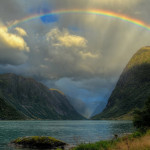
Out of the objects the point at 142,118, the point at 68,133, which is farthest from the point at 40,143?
the point at 68,133

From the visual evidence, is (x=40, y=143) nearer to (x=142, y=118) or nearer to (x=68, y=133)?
(x=142, y=118)

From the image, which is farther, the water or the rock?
the water

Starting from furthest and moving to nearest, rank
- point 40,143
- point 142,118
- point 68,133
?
1. point 68,133
2. point 142,118
3. point 40,143


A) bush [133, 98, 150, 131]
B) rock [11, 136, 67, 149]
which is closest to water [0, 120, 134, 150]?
rock [11, 136, 67, 149]

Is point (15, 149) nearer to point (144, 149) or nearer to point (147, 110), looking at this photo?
point (144, 149)

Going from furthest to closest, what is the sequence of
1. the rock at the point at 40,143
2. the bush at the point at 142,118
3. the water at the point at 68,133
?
the water at the point at 68,133 < the bush at the point at 142,118 < the rock at the point at 40,143

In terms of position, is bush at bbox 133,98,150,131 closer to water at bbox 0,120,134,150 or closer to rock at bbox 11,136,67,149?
water at bbox 0,120,134,150

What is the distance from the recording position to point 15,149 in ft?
122

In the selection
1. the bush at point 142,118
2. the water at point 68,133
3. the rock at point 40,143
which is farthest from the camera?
the water at point 68,133

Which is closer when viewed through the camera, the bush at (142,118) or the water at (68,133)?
the bush at (142,118)

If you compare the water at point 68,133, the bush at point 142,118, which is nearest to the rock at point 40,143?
the water at point 68,133

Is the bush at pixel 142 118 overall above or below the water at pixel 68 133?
above

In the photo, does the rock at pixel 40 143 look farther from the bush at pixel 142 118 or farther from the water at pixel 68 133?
the bush at pixel 142 118

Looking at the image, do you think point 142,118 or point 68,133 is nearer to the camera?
point 142,118
